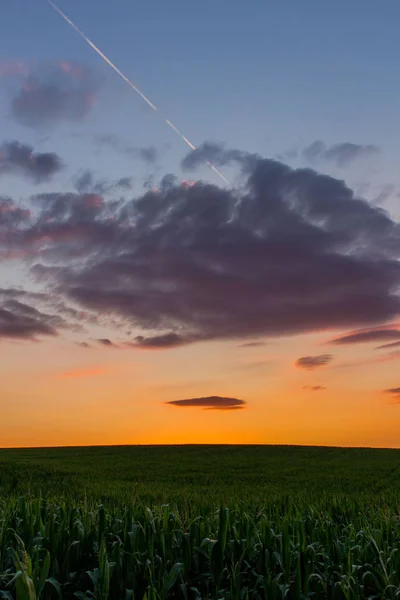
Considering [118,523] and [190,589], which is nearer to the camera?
[190,589]

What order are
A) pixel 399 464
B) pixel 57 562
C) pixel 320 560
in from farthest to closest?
1. pixel 399 464
2. pixel 320 560
3. pixel 57 562

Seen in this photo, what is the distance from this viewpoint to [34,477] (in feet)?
103

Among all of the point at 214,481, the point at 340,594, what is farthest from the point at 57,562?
the point at 214,481

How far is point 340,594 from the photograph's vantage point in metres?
7.01

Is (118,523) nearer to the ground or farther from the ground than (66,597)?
farther from the ground

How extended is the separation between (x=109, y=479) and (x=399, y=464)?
72.7 feet

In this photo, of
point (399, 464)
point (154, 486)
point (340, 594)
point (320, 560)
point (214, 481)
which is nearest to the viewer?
point (340, 594)

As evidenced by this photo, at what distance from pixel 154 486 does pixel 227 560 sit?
1912cm

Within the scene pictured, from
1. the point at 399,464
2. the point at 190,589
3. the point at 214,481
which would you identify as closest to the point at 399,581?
the point at 190,589

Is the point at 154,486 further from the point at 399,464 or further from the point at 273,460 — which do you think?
the point at 399,464

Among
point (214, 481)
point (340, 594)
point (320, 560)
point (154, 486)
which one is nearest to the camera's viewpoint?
point (340, 594)

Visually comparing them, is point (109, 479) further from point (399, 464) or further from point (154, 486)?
point (399, 464)

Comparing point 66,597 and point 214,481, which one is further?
point 214,481

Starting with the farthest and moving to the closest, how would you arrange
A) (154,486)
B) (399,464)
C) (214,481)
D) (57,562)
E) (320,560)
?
(399,464) < (214,481) < (154,486) < (320,560) < (57,562)
